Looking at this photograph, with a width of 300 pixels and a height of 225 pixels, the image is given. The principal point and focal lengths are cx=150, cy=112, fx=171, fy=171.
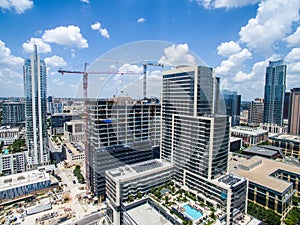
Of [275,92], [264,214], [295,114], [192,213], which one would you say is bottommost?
[264,214]

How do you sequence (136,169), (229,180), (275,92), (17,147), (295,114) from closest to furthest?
(229,180) < (136,169) < (17,147) < (295,114) < (275,92)

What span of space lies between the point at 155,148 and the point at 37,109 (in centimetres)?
788

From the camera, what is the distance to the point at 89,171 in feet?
27.5

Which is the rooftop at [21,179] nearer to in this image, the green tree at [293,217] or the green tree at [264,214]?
the green tree at [264,214]

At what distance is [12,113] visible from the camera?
22562 mm

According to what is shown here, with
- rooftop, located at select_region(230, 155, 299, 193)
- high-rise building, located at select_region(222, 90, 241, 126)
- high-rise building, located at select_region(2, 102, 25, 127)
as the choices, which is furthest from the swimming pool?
high-rise building, located at select_region(2, 102, 25, 127)

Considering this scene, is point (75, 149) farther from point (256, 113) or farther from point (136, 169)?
point (256, 113)

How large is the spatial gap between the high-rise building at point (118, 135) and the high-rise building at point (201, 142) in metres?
1.21

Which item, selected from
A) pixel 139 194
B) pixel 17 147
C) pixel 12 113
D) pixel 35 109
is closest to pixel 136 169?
pixel 139 194

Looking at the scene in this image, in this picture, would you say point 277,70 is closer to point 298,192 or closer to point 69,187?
point 298,192

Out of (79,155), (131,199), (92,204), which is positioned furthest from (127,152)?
(79,155)

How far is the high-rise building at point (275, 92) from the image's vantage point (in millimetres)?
22078

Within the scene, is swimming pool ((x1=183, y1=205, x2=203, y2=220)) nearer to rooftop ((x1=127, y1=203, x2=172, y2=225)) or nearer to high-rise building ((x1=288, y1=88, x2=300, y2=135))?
rooftop ((x1=127, y1=203, x2=172, y2=225))

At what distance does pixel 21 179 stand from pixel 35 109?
4.13 meters
